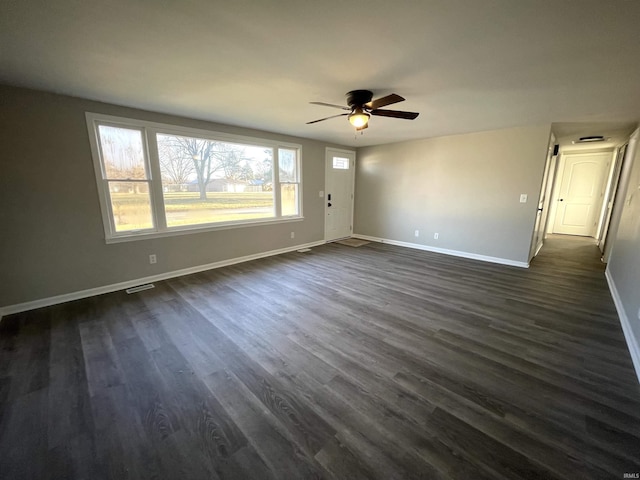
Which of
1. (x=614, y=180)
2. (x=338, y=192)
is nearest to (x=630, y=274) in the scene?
(x=614, y=180)

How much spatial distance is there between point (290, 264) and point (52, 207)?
3185 mm

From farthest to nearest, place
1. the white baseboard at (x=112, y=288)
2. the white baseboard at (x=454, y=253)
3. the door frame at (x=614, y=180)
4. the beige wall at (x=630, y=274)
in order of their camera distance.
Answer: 1. the door frame at (x=614, y=180)
2. the white baseboard at (x=454, y=253)
3. the white baseboard at (x=112, y=288)
4. the beige wall at (x=630, y=274)

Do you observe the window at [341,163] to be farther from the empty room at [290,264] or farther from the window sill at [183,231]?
the window sill at [183,231]

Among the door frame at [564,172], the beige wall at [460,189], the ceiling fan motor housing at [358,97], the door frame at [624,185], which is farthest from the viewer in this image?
the door frame at [564,172]

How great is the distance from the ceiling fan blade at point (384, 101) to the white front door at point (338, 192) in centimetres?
331

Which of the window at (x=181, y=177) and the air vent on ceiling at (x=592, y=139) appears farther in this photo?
the air vent on ceiling at (x=592, y=139)

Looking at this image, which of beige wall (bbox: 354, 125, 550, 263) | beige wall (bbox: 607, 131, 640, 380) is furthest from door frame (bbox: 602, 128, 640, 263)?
beige wall (bbox: 354, 125, 550, 263)

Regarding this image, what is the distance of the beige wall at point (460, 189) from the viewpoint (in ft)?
13.9

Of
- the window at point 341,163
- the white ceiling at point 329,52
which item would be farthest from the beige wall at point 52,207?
the window at point 341,163

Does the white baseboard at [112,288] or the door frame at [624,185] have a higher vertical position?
the door frame at [624,185]

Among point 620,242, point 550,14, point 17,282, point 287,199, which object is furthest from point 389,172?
point 17,282

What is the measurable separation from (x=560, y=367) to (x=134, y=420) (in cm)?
311

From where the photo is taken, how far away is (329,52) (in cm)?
192

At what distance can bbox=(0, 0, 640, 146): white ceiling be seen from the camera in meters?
1.47
